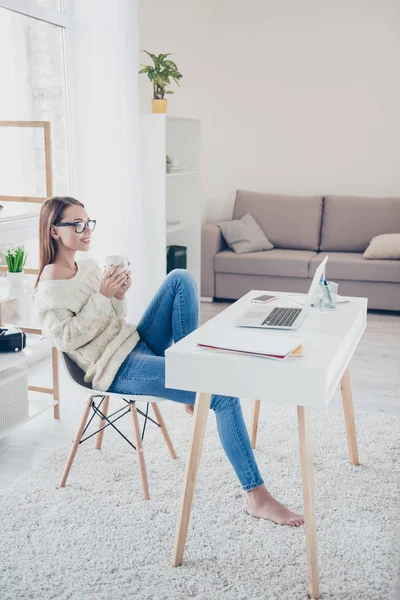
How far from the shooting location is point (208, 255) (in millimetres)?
5051

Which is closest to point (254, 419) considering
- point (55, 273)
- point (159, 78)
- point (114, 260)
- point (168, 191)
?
point (114, 260)

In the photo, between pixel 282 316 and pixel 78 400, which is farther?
pixel 78 400

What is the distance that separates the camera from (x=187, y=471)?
1.80m

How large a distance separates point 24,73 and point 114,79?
0.51m

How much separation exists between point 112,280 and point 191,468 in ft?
2.35

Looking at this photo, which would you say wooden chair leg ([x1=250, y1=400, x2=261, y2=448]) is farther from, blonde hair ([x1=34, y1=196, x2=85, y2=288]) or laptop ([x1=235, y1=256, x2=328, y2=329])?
blonde hair ([x1=34, y1=196, x2=85, y2=288])

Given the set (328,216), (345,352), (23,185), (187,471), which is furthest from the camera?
(328,216)

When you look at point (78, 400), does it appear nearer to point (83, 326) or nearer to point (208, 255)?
point (83, 326)

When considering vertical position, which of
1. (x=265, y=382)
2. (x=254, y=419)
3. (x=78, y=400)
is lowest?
(x=78, y=400)

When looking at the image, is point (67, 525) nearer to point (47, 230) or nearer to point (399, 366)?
point (47, 230)

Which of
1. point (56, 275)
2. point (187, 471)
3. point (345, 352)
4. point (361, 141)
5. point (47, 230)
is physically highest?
point (361, 141)

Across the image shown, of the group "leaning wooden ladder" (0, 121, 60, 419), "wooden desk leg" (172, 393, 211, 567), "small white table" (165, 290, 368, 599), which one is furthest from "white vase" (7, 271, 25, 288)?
"wooden desk leg" (172, 393, 211, 567)

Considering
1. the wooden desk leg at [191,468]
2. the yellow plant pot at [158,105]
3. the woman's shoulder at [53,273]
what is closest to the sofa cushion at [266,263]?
the yellow plant pot at [158,105]

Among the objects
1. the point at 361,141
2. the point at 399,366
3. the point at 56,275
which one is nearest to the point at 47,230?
the point at 56,275
